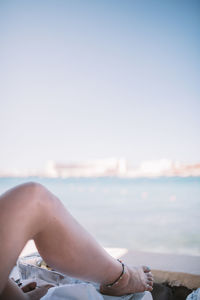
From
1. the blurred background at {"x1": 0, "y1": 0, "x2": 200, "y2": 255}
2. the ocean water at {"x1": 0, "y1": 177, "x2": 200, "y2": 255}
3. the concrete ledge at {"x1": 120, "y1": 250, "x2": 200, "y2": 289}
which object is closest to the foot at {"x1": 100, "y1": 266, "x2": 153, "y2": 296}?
the concrete ledge at {"x1": 120, "y1": 250, "x2": 200, "y2": 289}

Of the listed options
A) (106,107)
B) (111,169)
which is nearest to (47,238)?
(111,169)

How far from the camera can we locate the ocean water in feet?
19.2

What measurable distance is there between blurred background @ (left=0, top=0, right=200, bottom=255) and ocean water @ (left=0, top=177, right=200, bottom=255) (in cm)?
8

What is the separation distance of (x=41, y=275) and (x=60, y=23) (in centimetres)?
1145

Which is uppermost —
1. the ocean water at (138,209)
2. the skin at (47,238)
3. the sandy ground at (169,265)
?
the skin at (47,238)

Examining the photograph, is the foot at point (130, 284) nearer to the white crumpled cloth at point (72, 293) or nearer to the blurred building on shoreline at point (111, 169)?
the white crumpled cloth at point (72, 293)

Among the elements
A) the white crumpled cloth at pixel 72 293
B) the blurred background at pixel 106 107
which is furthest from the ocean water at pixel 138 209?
the white crumpled cloth at pixel 72 293

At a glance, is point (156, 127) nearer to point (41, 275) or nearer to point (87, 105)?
point (87, 105)

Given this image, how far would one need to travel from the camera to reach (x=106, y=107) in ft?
62.7

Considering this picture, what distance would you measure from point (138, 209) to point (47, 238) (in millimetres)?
11044

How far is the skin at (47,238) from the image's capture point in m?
0.55

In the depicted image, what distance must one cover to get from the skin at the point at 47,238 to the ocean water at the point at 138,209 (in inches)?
157

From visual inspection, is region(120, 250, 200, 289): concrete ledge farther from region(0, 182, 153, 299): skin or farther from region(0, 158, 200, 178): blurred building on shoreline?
region(0, 158, 200, 178): blurred building on shoreline

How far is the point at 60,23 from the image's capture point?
1091 cm
